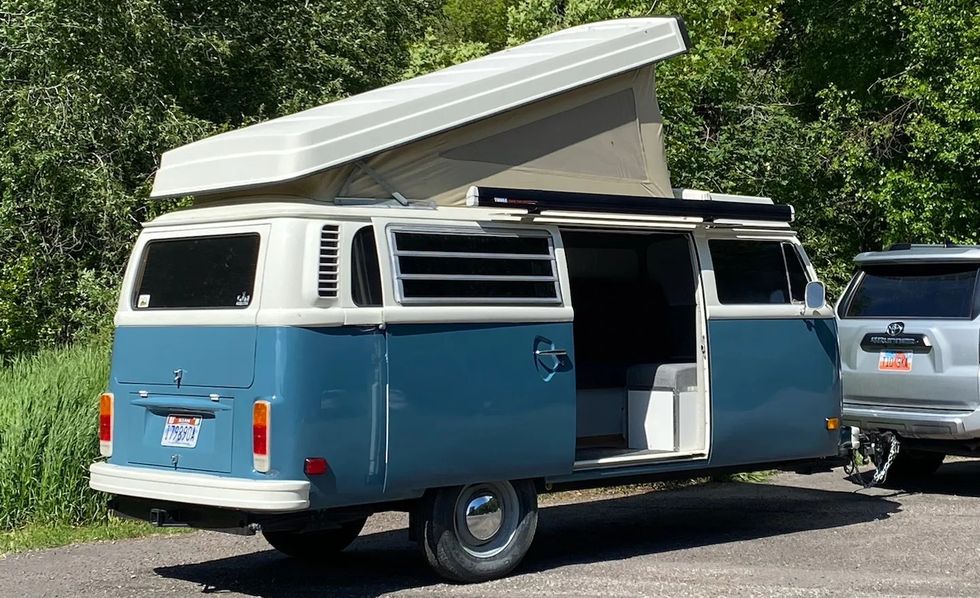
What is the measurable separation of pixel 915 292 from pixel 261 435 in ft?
22.2

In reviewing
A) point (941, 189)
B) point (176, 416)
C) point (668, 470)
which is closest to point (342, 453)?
point (176, 416)

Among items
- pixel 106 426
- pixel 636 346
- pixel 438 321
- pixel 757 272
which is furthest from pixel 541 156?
pixel 106 426

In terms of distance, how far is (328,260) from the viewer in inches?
302

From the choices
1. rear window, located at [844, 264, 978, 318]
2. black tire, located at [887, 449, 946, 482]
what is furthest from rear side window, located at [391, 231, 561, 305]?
black tire, located at [887, 449, 946, 482]

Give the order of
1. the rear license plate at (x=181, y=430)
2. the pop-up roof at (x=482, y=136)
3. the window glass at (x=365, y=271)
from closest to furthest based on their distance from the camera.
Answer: the window glass at (x=365, y=271) < the rear license plate at (x=181, y=430) < the pop-up roof at (x=482, y=136)

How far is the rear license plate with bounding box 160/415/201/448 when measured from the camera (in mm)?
7844

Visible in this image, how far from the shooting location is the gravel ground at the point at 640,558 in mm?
8195

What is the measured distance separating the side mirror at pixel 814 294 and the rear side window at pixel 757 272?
0.12m

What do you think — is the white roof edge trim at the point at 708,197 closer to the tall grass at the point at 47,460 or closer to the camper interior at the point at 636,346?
the camper interior at the point at 636,346

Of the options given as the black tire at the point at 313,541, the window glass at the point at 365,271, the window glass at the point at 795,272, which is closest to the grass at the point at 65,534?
the black tire at the point at 313,541

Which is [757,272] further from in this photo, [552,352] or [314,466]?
[314,466]

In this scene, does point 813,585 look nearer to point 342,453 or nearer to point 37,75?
point 342,453

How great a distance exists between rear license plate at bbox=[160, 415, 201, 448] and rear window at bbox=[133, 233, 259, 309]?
0.67m

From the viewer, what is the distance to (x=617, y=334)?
11000 mm
